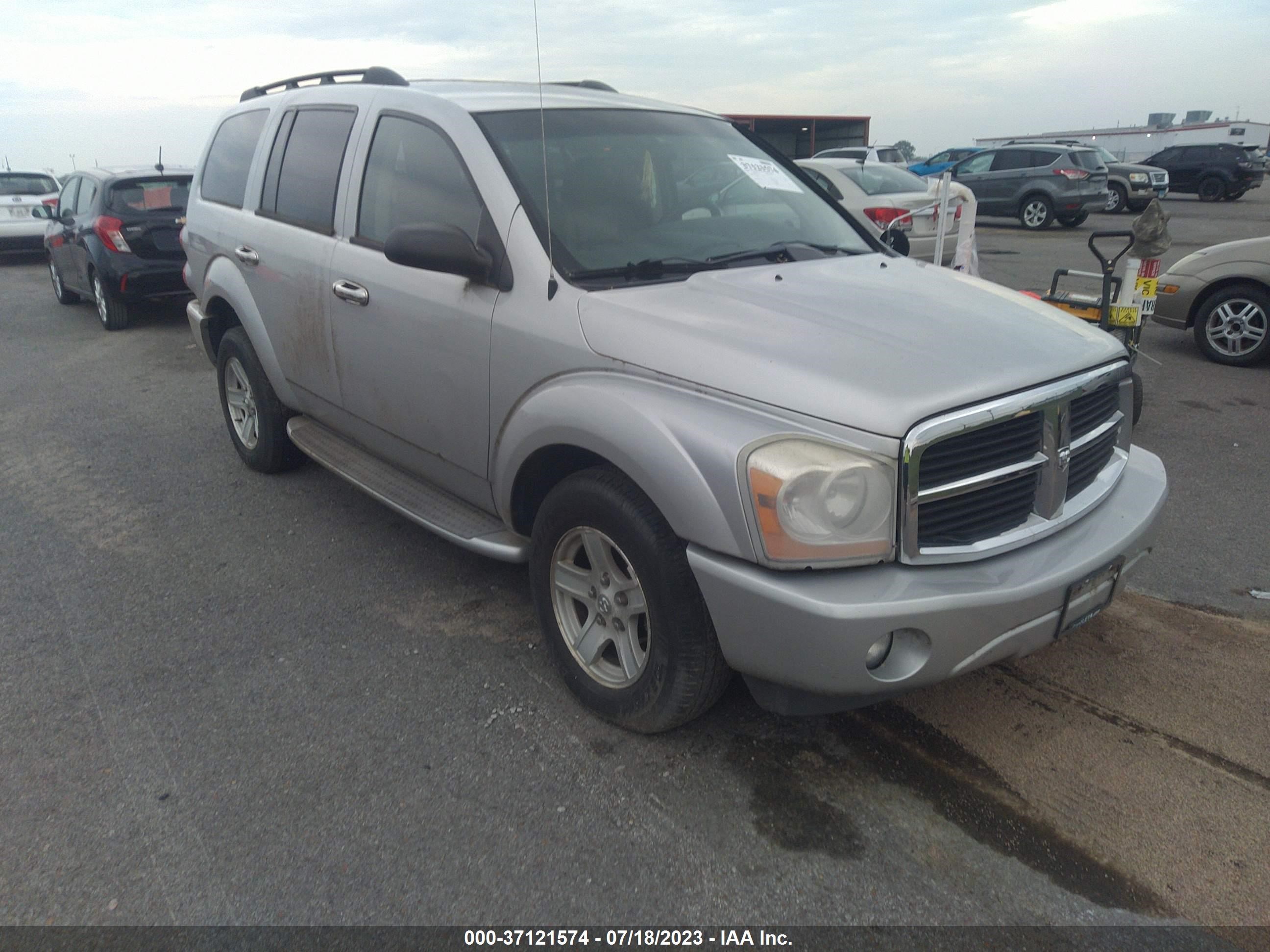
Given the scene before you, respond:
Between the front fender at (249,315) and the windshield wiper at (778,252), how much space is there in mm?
2451

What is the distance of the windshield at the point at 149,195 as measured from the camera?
10039mm

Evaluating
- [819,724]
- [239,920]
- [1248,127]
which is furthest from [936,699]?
[1248,127]

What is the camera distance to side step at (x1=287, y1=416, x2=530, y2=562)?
3355 mm

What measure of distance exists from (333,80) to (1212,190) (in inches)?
1139

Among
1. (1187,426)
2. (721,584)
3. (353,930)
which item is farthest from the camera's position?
(1187,426)

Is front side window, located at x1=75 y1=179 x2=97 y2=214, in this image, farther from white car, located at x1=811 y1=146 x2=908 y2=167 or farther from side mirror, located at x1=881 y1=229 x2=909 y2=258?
white car, located at x1=811 y1=146 x2=908 y2=167

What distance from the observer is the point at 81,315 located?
11531mm

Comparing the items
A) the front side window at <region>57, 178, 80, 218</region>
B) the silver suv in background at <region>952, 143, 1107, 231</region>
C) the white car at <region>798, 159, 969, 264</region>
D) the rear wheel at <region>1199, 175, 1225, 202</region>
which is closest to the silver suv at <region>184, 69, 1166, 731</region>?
the white car at <region>798, 159, 969, 264</region>

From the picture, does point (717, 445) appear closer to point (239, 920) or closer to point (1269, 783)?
point (239, 920)

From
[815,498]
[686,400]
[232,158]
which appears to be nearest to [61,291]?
[232,158]

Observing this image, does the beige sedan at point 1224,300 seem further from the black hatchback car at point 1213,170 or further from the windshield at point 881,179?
the black hatchback car at point 1213,170

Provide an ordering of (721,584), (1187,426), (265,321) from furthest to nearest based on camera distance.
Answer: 1. (1187,426)
2. (265,321)
3. (721,584)

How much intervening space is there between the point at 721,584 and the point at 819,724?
0.91 m

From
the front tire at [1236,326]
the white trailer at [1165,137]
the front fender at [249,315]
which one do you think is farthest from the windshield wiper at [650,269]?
the white trailer at [1165,137]
